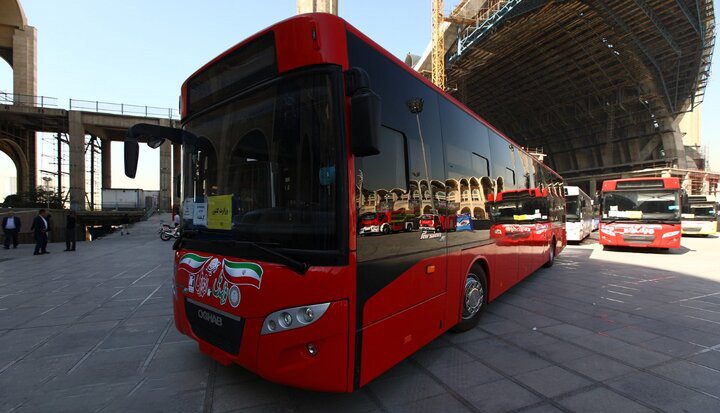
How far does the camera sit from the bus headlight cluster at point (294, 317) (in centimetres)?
244

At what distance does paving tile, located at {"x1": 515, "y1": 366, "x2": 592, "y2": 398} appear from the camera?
10.5ft

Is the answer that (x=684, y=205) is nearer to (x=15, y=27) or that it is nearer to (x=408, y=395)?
(x=408, y=395)

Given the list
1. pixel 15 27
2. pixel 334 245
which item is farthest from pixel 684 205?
pixel 15 27

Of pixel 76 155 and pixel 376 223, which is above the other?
pixel 76 155

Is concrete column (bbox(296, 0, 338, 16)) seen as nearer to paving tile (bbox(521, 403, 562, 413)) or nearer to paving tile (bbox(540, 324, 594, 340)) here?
paving tile (bbox(540, 324, 594, 340))

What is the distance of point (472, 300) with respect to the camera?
183 inches

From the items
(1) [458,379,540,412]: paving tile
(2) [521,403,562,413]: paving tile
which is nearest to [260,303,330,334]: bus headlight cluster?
(1) [458,379,540,412]: paving tile

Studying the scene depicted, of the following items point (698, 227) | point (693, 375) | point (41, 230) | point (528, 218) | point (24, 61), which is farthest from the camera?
point (24, 61)

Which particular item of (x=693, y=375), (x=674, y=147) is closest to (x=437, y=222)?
(x=693, y=375)

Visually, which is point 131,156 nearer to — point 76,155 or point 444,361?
point 444,361

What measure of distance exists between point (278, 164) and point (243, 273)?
891mm

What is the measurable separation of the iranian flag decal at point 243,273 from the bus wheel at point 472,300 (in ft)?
9.16

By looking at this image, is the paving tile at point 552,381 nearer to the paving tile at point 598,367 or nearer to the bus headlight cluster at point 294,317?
the paving tile at point 598,367

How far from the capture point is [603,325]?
500 centimetres
